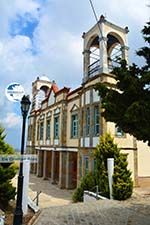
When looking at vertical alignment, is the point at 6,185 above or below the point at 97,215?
above

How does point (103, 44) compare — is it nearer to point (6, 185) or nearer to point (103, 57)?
point (103, 57)

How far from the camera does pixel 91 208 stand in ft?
30.6

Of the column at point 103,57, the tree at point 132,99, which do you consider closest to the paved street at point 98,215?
the tree at point 132,99

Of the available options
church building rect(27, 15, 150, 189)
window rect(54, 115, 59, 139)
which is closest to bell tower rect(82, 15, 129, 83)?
church building rect(27, 15, 150, 189)

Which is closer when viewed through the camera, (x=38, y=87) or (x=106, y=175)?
(x=106, y=175)

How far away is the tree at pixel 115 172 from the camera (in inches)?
499

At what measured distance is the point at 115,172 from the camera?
43.4ft

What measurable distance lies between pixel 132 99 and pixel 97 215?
4.14 metres

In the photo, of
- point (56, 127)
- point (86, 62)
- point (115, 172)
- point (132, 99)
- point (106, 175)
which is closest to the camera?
point (132, 99)

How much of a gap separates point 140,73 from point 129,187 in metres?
7.81

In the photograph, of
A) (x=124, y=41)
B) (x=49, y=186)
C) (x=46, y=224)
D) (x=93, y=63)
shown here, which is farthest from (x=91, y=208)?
(x=49, y=186)

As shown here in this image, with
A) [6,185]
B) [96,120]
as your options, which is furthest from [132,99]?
[96,120]

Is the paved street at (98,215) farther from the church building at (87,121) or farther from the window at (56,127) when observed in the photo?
the window at (56,127)

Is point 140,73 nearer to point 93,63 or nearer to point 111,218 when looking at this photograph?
point 111,218
